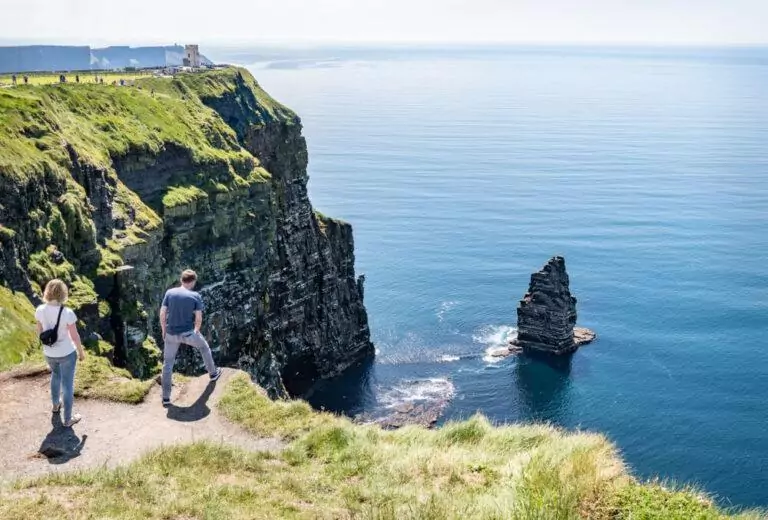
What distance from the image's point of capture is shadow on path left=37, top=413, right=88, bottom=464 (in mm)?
17109

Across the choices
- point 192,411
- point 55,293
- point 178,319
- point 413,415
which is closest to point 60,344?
point 55,293

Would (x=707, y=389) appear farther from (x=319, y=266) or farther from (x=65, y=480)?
(x=65, y=480)

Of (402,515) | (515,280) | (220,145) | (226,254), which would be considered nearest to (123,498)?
(402,515)

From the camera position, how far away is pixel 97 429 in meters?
18.8

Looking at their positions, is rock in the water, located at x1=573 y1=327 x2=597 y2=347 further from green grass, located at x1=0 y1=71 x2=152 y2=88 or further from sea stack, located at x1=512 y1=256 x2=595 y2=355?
green grass, located at x1=0 y1=71 x2=152 y2=88

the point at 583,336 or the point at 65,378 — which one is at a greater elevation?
the point at 65,378

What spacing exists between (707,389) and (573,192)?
91052mm

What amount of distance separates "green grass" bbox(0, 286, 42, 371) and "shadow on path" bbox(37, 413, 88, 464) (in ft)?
13.9

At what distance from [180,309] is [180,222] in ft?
125

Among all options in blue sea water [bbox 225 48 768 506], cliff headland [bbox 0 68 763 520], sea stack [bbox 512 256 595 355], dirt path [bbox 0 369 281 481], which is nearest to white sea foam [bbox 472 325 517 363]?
blue sea water [bbox 225 48 768 506]

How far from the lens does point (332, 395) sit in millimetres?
84938

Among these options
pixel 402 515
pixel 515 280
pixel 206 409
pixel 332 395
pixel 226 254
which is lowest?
pixel 332 395

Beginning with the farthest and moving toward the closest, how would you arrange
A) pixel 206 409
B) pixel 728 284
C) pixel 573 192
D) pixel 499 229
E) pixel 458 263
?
pixel 573 192 < pixel 499 229 < pixel 458 263 < pixel 728 284 < pixel 206 409

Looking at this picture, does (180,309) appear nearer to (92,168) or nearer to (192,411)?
(192,411)
